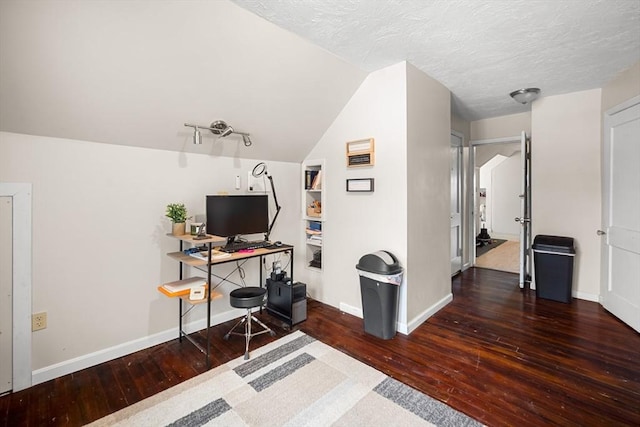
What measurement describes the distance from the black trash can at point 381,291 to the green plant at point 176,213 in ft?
5.41

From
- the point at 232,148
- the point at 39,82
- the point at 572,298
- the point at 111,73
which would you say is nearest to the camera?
the point at 39,82

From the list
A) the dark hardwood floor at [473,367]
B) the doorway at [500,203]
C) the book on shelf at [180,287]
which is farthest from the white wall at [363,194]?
the doorway at [500,203]

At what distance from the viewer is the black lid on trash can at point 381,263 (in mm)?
2582

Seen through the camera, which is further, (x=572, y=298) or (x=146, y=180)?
(x=572, y=298)

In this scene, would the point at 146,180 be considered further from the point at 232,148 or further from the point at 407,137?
the point at 407,137

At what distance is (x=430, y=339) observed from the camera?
2.65m

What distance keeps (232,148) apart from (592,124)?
4.22 m

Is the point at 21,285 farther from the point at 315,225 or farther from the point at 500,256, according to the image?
the point at 500,256

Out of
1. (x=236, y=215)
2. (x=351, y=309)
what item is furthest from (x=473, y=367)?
(x=236, y=215)

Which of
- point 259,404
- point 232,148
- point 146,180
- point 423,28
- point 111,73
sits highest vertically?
point 423,28

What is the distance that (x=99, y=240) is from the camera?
2275 millimetres

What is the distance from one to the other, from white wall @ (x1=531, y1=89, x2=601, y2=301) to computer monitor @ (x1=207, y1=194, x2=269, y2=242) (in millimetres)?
3678

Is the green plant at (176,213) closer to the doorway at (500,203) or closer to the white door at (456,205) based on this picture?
the white door at (456,205)

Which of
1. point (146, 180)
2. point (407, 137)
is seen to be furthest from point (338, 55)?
point (146, 180)
